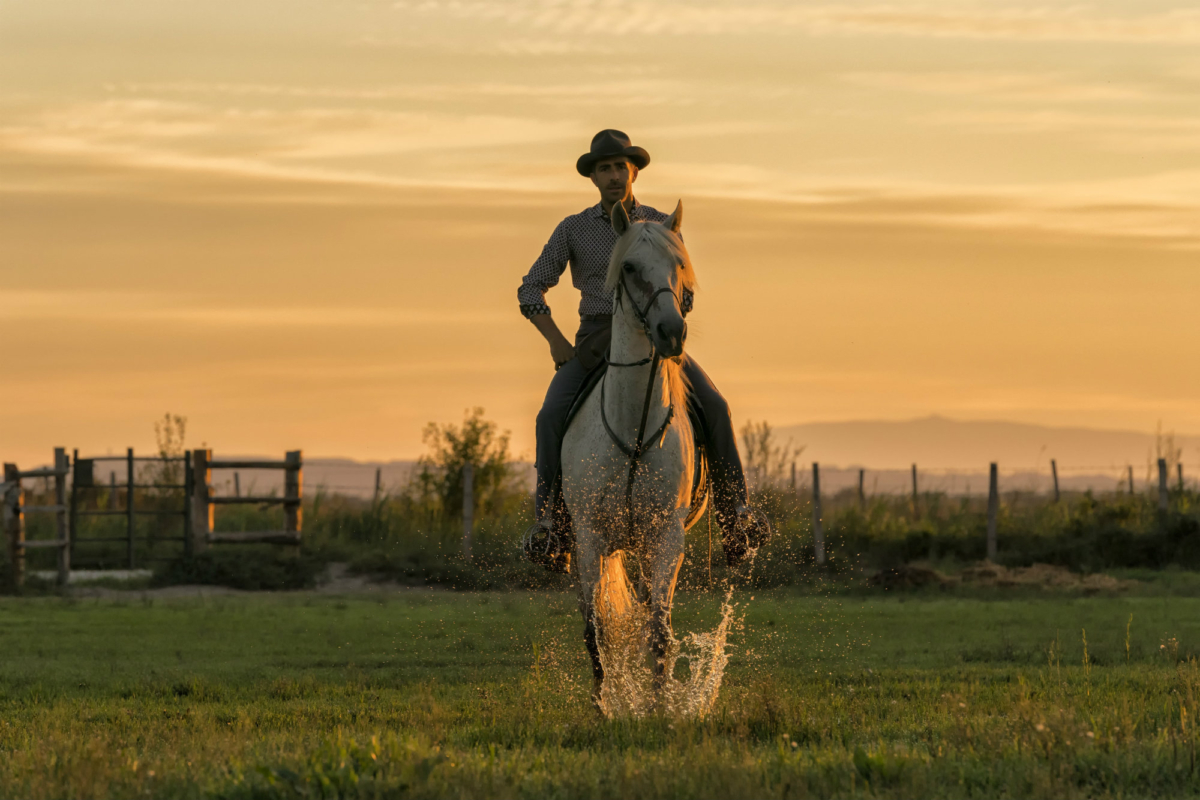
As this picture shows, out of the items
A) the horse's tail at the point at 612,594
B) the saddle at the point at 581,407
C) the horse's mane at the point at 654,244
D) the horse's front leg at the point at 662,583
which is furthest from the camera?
the saddle at the point at 581,407

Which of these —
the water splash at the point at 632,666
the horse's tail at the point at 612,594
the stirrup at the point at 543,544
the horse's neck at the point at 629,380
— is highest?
the horse's neck at the point at 629,380

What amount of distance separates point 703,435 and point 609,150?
1.74 m

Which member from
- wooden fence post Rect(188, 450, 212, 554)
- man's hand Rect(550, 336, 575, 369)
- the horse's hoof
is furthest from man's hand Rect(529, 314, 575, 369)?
wooden fence post Rect(188, 450, 212, 554)

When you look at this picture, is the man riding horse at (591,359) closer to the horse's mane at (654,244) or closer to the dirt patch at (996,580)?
the horse's mane at (654,244)

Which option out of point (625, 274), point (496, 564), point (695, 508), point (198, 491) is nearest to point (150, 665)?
point (695, 508)

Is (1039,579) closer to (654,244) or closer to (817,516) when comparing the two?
(817,516)

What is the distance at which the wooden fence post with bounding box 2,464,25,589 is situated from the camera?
78.0 ft

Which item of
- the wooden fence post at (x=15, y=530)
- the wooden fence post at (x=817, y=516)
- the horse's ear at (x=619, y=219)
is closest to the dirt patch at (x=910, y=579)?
the wooden fence post at (x=817, y=516)

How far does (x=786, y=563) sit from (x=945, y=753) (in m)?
17.8

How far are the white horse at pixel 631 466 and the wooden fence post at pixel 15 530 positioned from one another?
17.9m

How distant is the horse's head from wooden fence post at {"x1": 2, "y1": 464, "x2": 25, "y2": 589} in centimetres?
1888

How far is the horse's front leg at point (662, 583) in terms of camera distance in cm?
793

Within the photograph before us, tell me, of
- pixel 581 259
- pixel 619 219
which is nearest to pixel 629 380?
pixel 619 219

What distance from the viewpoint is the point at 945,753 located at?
6.21 meters
